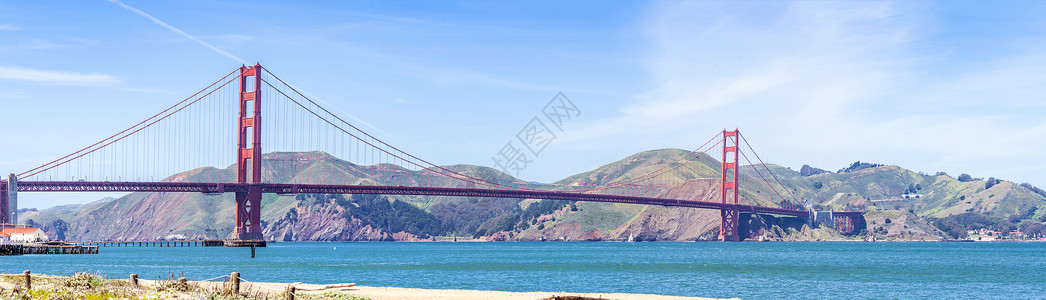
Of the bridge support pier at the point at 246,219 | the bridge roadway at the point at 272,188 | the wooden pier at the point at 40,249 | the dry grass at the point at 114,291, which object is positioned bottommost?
the wooden pier at the point at 40,249

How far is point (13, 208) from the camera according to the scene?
114688mm

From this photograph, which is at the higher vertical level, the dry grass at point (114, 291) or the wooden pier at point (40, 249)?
→ the dry grass at point (114, 291)

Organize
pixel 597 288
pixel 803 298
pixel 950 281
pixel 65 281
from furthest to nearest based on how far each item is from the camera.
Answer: pixel 950 281, pixel 597 288, pixel 803 298, pixel 65 281

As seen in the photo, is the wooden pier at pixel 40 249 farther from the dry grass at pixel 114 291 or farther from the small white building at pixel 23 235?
the dry grass at pixel 114 291

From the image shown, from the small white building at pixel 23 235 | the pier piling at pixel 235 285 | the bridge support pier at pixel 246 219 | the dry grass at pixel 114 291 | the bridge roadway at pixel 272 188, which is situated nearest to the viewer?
the dry grass at pixel 114 291

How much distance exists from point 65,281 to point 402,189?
89752 millimetres

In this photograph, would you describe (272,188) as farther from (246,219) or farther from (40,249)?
(40,249)

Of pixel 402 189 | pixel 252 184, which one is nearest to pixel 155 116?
pixel 252 184

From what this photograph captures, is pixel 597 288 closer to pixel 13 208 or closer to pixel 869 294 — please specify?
pixel 869 294

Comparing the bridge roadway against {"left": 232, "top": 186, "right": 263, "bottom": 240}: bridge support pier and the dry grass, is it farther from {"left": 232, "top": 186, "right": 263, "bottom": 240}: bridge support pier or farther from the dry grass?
the dry grass

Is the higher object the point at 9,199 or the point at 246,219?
the point at 9,199

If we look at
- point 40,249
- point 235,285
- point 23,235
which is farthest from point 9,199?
point 235,285

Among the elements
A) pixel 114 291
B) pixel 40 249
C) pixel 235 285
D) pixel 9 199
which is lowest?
pixel 40 249

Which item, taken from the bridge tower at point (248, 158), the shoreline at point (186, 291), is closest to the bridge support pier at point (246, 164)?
the bridge tower at point (248, 158)
